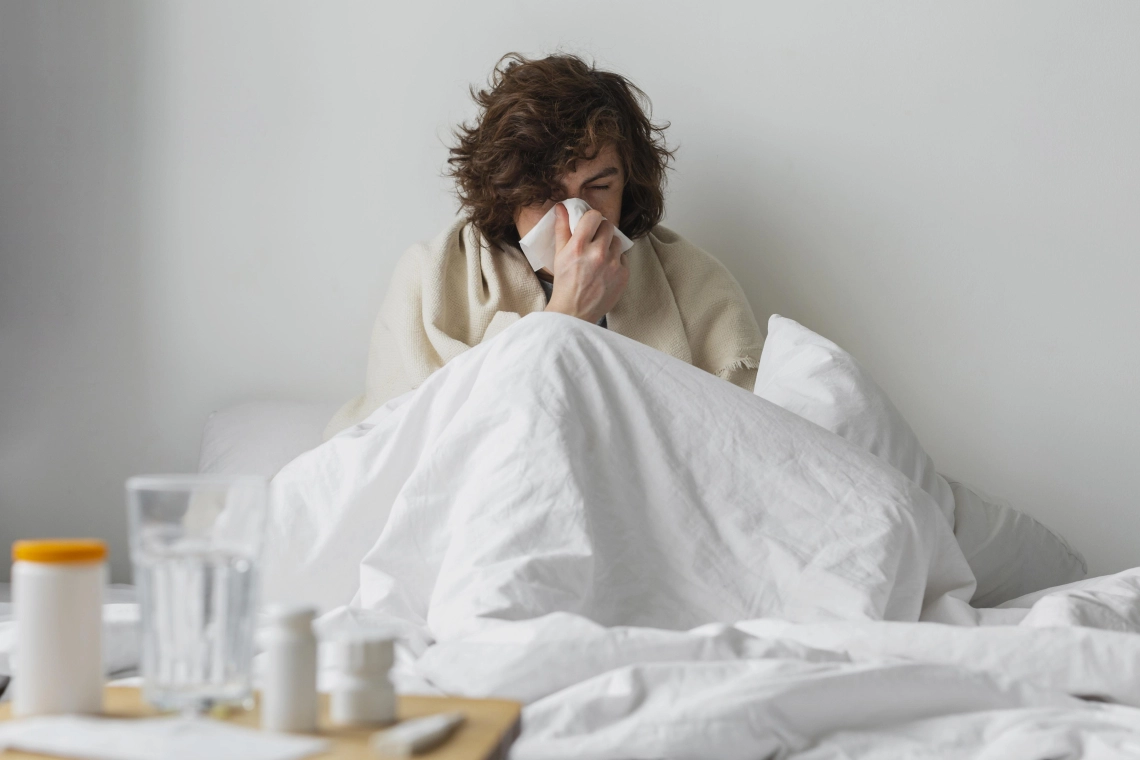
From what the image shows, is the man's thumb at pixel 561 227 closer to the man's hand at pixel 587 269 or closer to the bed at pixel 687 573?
the man's hand at pixel 587 269

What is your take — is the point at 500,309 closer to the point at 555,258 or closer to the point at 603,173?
the point at 555,258

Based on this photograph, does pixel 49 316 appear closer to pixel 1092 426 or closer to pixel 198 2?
pixel 198 2

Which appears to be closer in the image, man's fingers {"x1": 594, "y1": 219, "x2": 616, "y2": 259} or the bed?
the bed

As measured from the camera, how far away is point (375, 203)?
69.5 inches

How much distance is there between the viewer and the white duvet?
23.5 inches

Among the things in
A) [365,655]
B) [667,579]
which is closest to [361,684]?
[365,655]

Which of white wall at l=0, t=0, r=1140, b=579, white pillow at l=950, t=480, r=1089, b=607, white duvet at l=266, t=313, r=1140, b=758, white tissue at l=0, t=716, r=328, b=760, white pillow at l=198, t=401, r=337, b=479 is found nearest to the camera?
white tissue at l=0, t=716, r=328, b=760

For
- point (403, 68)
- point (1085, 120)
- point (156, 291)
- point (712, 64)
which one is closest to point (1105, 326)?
point (1085, 120)

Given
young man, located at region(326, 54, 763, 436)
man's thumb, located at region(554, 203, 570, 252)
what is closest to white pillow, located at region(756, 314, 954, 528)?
young man, located at region(326, 54, 763, 436)

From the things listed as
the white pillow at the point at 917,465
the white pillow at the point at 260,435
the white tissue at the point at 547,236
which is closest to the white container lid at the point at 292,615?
the white pillow at the point at 917,465

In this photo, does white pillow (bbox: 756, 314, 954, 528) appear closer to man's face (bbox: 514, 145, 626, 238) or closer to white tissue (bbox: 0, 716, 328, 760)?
man's face (bbox: 514, 145, 626, 238)

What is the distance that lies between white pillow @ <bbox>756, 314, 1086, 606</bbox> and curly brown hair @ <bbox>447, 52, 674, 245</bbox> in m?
A: 0.52

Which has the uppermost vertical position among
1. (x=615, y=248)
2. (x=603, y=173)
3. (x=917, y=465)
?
(x=603, y=173)

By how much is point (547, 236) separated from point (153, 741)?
1.21 metres
